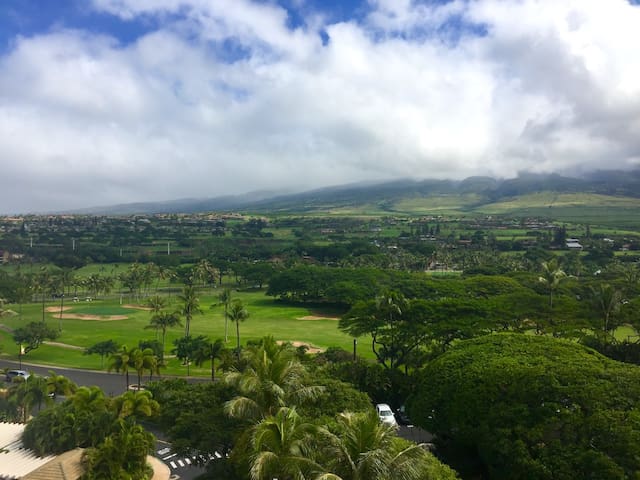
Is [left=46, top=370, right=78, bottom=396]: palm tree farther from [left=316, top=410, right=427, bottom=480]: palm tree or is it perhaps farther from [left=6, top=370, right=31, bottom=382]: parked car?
[left=316, top=410, right=427, bottom=480]: palm tree

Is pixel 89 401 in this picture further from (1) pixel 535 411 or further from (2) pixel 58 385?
(1) pixel 535 411

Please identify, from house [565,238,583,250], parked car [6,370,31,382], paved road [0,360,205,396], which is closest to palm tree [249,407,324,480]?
paved road [0,360,205,396]

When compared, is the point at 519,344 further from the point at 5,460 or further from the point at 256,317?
the point at 256,317

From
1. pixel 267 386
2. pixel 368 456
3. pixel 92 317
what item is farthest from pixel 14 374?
pixel 368 456

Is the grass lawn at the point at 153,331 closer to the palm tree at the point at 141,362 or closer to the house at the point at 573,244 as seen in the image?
the palm tree at the point at 141,362

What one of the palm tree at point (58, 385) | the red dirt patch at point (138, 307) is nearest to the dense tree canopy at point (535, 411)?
the palm tree at point (58, 385)

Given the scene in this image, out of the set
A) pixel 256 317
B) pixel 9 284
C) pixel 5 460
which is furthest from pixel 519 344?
pixel 9 284
